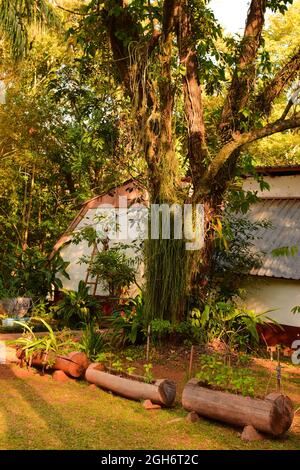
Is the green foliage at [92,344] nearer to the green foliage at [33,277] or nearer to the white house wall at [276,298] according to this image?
the white house wall at [276,298]

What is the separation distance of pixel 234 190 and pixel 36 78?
10439 mm

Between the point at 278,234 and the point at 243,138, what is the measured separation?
3733mm

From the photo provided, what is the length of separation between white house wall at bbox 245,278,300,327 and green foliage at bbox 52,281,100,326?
11.1 feet

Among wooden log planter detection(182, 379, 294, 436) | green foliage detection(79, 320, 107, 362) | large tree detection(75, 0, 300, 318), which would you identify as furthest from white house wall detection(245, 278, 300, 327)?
wooden log planter detection(182, 379, 294, 436)

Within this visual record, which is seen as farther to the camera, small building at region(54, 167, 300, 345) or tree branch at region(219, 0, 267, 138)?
small building at region(54, 167, 300, 345)

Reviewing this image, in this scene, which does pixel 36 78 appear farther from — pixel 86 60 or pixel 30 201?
pixel 86 60

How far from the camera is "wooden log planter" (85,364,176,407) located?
6.93 metres

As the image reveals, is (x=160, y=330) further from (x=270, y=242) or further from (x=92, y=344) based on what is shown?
(x=270, y=242)

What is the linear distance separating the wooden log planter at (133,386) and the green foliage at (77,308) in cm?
374

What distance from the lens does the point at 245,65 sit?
9922mm

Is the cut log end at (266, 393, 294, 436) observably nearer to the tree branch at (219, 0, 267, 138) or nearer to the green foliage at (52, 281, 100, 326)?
the tree branch at (219, 0, 267, 138)

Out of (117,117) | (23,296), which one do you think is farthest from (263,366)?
(23,296)

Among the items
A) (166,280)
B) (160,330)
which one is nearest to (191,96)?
(166,280)

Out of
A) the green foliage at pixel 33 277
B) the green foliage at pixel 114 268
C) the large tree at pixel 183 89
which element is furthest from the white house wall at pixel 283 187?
the green foliage at pixel 33 277
